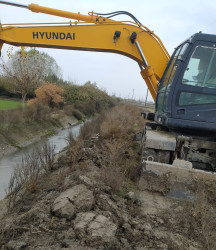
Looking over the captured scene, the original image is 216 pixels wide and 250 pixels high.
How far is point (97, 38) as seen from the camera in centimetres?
783

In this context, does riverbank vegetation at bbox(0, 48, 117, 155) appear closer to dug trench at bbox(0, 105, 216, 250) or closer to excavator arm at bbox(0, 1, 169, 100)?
excavator arm at bbox(0, 1, 169, 100)

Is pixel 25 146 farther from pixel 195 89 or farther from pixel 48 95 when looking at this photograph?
pixel 48 95

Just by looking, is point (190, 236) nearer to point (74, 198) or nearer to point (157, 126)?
point (74, 198)

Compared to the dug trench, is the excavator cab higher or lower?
higher

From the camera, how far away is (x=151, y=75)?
7871mm

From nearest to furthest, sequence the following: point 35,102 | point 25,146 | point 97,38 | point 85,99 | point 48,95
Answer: point 97,38, point 25,146, point 35,102, point 48,95, point 85,99

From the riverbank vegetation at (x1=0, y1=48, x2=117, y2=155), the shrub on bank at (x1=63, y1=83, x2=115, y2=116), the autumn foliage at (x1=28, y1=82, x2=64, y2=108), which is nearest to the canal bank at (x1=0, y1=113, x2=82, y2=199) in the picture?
the riverbank vegetation at (x1=0, y1=48, x2=117, y2=155)

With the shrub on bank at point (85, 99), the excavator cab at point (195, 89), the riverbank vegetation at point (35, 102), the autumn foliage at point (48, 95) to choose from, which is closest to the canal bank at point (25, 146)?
the riverbank vegetation at point (35, 102)

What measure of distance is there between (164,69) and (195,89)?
6.68 ft

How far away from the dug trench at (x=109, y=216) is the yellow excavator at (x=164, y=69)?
0.75 metres

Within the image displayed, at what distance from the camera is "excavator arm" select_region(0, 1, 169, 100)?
7773 millimetres

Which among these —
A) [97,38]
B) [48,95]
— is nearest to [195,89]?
[97,38]

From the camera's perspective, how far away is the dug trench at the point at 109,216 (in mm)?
3707

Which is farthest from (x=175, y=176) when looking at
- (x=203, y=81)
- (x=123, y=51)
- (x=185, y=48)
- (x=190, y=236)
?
(x=123, y=51)
